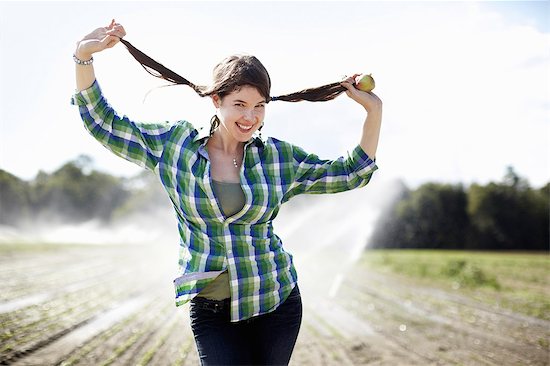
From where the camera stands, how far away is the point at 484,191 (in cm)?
3506

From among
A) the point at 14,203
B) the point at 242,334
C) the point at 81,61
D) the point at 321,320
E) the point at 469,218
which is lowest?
the point at 321,320

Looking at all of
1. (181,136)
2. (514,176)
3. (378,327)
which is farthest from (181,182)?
(514,176)

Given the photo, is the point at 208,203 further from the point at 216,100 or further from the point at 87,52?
the point at 87,52

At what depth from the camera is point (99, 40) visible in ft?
7.69

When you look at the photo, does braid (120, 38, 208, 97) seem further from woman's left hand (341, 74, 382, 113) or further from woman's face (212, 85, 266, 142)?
woman's left hand (341, 74, 382, 113)

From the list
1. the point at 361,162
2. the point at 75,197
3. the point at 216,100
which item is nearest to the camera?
the point at 216,100

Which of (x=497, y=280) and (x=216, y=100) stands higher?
(x=216, y=100)

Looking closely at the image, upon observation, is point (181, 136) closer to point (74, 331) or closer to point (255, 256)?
point (255, 256)

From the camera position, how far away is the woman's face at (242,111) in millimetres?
2344

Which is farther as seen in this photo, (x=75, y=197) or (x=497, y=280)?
(x=75, y=197)

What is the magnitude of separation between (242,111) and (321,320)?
626 cm

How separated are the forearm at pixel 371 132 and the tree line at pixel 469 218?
103 feet

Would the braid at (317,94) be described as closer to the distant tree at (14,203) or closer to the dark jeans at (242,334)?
the dark jeans at (242,334)

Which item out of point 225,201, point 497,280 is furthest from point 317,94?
point 497,280
